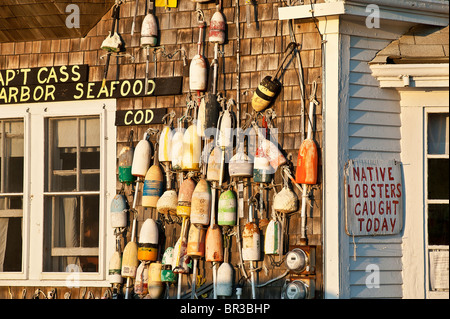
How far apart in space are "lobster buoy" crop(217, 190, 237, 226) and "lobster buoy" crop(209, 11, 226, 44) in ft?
5.47

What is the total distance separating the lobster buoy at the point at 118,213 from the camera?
941 centimetres

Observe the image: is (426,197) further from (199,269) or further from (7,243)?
(7,243)

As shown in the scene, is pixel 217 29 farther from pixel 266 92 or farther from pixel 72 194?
pixel 72 194

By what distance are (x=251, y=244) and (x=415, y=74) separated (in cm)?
245

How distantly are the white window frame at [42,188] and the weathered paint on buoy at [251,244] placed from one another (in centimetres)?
172

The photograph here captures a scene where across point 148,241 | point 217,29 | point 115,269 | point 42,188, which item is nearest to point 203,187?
point 148,241

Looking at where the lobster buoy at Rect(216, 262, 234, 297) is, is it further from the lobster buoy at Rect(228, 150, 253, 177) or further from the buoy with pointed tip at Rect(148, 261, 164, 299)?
the lobster buoy at Rect(228, 150, 253, 177)

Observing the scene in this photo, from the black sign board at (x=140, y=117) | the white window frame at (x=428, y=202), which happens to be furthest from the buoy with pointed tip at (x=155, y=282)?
the white window frame at (x=428, y=202)

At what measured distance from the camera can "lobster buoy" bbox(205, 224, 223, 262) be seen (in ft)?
29.1

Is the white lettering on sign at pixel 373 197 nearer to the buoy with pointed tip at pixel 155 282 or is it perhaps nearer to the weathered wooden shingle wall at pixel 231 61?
the weathered wooden shingle wall at pixel 231 61

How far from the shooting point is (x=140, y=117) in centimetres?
955

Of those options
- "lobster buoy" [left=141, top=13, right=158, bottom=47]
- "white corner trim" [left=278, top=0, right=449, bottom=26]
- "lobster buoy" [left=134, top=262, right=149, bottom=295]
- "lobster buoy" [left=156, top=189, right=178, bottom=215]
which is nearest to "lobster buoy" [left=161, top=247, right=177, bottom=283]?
"lobster buoy" [left=134, top=262, right=149, bottom=295]
